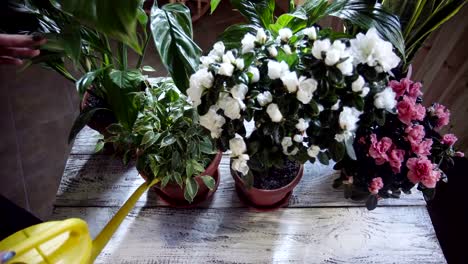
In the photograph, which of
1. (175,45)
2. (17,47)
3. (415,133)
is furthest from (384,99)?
(17,47)

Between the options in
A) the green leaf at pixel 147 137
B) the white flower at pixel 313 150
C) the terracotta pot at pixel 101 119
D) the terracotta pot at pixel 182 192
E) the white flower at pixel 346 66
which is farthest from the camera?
the terracotta pot at pixel 101 119

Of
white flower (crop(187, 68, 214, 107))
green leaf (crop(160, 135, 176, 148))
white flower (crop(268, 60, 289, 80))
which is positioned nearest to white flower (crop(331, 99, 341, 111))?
white flower (crop(268, 60, 289, 80))

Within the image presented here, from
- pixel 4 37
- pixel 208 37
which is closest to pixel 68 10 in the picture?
pixel 4 37

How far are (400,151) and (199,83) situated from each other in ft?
1.37

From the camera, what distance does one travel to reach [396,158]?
2.36ft

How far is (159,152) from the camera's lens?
0.82m

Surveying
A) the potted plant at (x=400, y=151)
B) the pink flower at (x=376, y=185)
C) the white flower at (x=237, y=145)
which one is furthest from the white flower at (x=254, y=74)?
the pink flower at (x=376, y=185)

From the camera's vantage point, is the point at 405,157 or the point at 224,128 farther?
the point at 405,157

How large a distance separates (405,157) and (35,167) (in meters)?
1.52

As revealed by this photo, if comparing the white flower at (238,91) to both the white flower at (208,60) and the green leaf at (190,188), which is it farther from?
the green leaf at (190,188)

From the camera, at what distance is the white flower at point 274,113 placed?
600 mm

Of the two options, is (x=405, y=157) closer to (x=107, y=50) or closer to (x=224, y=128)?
(x=224, y=128)

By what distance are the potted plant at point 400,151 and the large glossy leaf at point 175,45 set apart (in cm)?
34

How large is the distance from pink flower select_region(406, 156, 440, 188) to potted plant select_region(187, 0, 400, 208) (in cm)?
15
